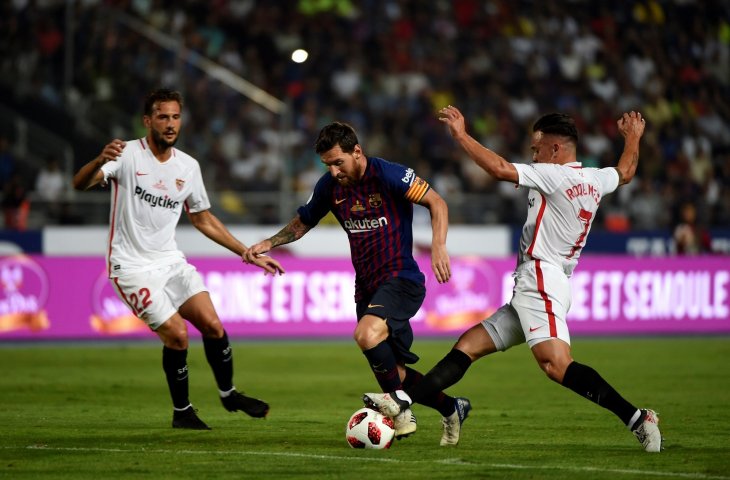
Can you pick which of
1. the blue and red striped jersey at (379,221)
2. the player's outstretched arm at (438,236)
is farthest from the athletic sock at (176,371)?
the player's outstretched arm at (438,236)

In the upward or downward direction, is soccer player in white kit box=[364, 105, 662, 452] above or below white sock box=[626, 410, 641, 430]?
above

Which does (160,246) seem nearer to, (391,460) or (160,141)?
(160,141)

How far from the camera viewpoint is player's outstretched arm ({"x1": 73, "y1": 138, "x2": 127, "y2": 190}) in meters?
8.47

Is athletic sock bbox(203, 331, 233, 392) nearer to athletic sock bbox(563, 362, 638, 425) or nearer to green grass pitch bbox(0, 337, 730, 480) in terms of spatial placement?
green grass pitch bbox(0, 337, 730, 480)

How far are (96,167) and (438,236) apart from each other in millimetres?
2505

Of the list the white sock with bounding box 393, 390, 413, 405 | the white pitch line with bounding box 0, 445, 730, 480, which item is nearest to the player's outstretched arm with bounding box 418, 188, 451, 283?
the white sock with bounding box 393, 390, 413, 405

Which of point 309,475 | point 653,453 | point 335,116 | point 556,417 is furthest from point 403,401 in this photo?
point 335,116

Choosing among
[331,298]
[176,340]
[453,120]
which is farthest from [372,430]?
[331,298]

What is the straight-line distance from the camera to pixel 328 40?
2478 cm

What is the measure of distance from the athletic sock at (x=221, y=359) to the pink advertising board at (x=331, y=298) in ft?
26.0

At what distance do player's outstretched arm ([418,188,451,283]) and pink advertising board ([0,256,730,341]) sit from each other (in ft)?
30.7

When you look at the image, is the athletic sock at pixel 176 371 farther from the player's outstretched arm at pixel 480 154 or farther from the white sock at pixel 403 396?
the player's outstretched arm at pixel 480 154

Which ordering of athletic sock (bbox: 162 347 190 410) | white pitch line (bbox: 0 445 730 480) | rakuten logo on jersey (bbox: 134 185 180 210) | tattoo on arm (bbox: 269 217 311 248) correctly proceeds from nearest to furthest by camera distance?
white pitch line (bbox: 0 445 730 480), tattoo on arm (bbox: 269 217 311 248), rakuten logo on jersey (bbox: 134 185 180 210), athletic sock (bbox: 162 347 190 410)

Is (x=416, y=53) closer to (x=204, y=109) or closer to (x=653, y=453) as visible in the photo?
(x=204, y=109)
